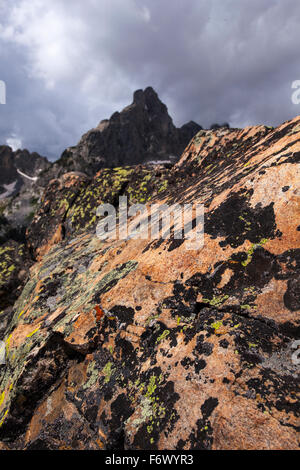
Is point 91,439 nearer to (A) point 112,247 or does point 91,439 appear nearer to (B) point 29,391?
(B) point 29,391

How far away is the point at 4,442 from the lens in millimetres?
7027

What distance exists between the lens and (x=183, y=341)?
19.9ft

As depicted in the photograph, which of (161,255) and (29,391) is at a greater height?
(161,255)

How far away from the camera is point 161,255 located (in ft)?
28.8

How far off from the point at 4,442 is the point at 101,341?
→ 4.01 meters

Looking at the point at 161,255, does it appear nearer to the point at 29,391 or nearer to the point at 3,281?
the point at 29,391

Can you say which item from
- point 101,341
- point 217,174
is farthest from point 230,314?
point 217,174

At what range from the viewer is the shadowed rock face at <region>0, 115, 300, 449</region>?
467cm

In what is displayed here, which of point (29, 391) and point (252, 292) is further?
point (29, 391)

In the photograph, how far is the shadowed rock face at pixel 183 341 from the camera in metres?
4.67

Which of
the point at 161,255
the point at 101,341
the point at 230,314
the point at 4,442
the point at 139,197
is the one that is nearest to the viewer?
the point at 230,314

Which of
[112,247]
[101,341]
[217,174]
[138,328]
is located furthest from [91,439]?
[217,174]
